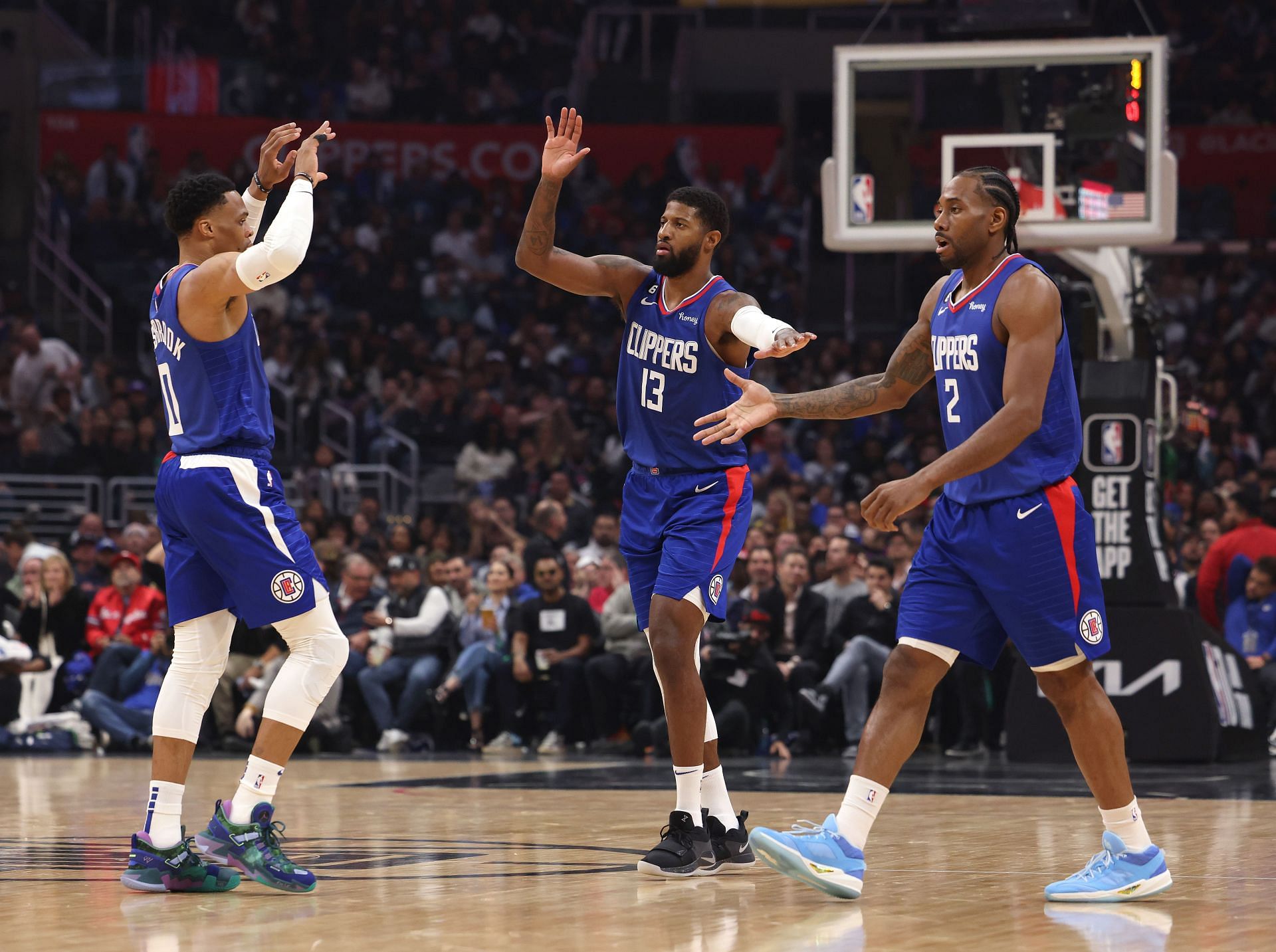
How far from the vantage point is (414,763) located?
40.8ft

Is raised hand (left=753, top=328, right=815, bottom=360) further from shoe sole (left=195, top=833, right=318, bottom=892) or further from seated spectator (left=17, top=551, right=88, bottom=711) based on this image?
seated spectator (left=17, top=551, right=88, bottom=711)

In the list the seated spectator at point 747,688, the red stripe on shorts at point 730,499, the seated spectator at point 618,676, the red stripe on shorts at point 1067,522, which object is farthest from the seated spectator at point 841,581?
the red stripe on shorts at point 1067,522

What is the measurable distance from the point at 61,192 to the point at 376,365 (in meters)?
5.12

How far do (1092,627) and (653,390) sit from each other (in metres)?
1.99

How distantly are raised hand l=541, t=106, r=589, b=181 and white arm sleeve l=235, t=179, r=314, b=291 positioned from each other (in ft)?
3.73

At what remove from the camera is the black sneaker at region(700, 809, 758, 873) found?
6.54 metres

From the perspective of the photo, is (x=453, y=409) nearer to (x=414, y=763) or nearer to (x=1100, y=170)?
(x=414, y=763)

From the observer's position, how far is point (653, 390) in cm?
679

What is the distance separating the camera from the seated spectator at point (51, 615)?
14.3m

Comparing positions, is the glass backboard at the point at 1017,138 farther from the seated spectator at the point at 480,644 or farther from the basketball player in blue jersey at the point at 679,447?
the basketball player in blue jersey at the point at 679,447

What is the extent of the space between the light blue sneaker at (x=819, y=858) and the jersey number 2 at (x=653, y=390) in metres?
1.83

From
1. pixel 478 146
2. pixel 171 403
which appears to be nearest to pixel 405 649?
pixel 171 403

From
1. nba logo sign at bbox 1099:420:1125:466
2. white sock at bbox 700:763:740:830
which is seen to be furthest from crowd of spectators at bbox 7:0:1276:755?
white sock at bbox 700:763:740:830

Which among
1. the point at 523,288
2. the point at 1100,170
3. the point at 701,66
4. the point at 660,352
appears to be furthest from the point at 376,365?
the point at 660,352
